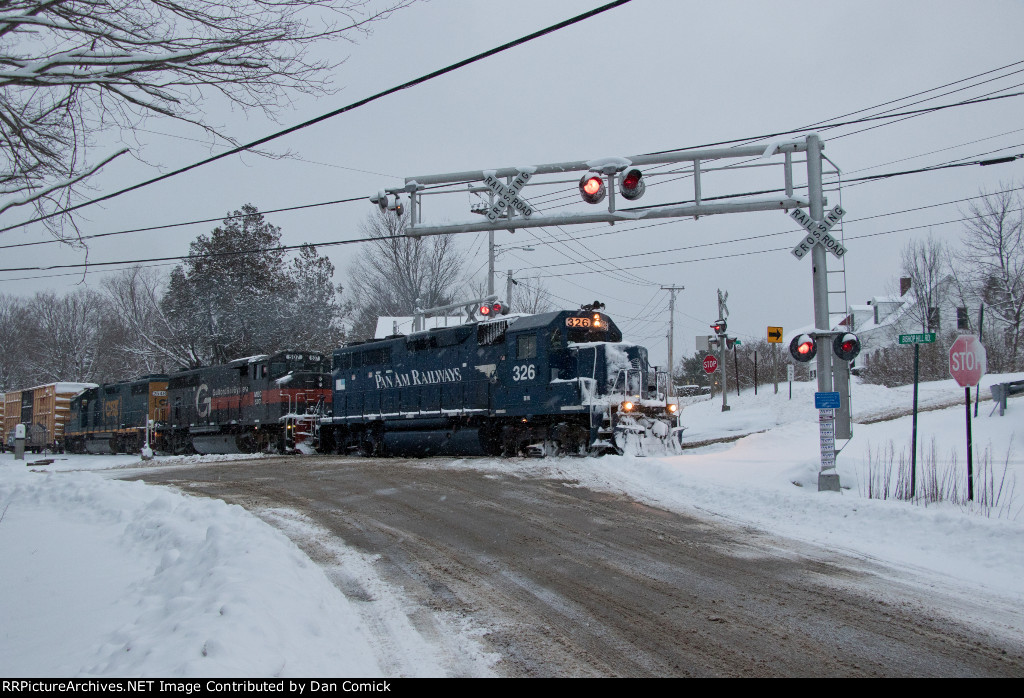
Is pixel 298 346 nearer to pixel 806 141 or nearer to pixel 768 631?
pixel 806 141

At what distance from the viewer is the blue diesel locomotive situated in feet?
53.9

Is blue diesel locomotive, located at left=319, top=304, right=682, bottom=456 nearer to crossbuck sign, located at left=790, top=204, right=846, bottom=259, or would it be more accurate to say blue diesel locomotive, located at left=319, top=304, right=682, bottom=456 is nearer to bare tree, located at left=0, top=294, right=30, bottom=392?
crossbuck sign, located at left=790, top=204, right=846, bottom=259

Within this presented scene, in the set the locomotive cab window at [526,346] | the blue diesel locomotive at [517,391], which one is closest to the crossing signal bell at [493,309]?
the blue diesel locomotive at [517,391]

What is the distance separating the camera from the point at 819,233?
11156mm

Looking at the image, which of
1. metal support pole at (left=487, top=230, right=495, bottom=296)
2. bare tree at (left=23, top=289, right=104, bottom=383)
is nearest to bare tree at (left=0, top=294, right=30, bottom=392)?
bare tree at (left=23, top=289, right=104, bottom=383)

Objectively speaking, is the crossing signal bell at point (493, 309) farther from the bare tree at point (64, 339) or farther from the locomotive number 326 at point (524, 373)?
the bare tree at point (64, 339)

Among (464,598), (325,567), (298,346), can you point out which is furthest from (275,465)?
(298,346)

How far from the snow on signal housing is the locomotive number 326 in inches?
274

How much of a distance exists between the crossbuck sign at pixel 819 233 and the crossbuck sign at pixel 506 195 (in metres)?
4.25

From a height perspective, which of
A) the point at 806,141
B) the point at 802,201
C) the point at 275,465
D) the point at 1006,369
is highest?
the point at 806,141

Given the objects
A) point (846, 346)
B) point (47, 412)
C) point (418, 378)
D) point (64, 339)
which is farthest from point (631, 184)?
point (64, 339)

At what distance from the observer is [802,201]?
1122cm

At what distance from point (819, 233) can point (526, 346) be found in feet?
27.0

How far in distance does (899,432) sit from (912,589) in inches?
491
